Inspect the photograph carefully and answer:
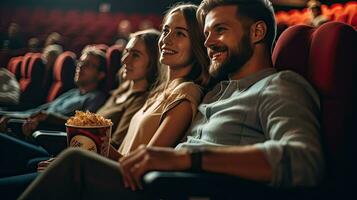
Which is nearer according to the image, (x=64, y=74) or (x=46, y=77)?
(x=64, y=74)

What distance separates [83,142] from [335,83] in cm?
60

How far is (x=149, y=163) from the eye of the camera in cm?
86

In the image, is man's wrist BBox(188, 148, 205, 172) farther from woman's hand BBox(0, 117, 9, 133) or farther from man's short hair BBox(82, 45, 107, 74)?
man's short hair BBox(82, 45, 107, 74)

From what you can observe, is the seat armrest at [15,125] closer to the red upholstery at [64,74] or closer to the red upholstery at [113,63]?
the red upholstery at [113,63]

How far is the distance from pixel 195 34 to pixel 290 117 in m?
0.65

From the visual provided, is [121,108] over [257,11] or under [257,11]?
under

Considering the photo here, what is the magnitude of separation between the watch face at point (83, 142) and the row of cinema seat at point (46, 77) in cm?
119

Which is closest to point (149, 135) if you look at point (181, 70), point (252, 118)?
point (181, 70)

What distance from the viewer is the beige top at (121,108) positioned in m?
1.79

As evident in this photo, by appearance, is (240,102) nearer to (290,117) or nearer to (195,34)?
(290,117)

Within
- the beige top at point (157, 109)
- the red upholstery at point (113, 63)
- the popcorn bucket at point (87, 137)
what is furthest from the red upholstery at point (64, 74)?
the popcorn bucket at point (87, 137)

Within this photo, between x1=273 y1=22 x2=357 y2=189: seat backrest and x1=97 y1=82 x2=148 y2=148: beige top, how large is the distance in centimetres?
88

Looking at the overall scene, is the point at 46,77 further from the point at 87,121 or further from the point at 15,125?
the point at 87,121

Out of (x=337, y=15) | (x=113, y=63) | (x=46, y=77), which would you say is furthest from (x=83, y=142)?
(x=337, y=15)
